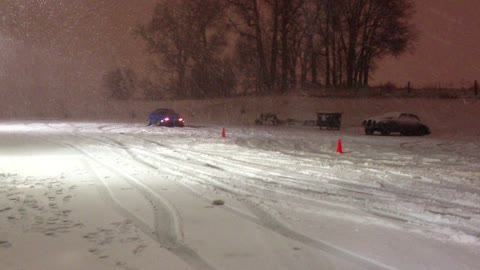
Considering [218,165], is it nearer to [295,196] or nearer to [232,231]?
[295,196]

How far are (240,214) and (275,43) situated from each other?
51940 millimetres

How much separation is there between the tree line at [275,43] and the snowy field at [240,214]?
136 feet

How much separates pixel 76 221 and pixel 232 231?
251cm

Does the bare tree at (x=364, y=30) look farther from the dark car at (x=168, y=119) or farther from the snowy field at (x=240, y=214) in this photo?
the snowy field at (x=240, y=214)

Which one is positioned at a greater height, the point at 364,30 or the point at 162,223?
the point at 364,30

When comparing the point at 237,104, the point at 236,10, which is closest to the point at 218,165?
the point at 237,104

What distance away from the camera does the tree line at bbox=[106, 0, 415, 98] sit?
5653 cm

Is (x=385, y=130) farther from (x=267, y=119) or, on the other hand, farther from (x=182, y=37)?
(x=182, y=37)

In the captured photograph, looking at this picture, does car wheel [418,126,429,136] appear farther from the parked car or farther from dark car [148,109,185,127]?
dark car [148,109,185,127]

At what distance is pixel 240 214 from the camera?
8984mm

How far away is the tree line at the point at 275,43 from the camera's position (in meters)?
56.5

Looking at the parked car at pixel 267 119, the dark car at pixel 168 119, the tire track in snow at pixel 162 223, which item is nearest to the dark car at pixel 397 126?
the parked car at pixel 267 119

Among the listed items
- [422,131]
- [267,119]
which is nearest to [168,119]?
[267,119]

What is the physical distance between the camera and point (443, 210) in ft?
30.5
